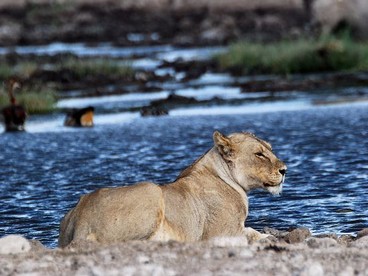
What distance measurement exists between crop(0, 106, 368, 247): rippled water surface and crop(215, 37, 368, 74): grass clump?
32.9 ft

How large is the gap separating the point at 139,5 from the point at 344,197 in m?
61.4

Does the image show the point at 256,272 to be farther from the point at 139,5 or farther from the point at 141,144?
the point at 139,5

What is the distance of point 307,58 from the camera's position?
35.3 metres

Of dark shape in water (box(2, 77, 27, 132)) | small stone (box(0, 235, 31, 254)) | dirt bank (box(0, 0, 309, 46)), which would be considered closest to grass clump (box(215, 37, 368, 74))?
dark shape in water (box(2, 77, 27, 132))

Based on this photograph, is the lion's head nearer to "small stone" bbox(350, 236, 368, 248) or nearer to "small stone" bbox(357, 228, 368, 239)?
"small stone" bbox(357, 228, 368, 239)

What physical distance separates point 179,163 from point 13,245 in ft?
26.4

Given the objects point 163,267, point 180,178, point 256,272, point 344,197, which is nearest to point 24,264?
point 163,267

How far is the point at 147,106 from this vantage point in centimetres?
2714

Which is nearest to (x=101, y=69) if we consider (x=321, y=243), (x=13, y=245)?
(x=13, y=245)

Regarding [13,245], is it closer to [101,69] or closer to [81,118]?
[81,118]

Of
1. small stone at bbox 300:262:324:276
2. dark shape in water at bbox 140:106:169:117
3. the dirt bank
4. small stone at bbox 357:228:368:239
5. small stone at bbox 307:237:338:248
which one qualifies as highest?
small stone at bbox 300:262:324:276

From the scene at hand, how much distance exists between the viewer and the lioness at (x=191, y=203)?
855cm

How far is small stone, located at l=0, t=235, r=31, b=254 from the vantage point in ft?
27.2

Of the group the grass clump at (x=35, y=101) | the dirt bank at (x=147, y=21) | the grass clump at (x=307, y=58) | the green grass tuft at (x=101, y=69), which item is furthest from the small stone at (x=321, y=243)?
the dirt bank at (x=147, y=21)
